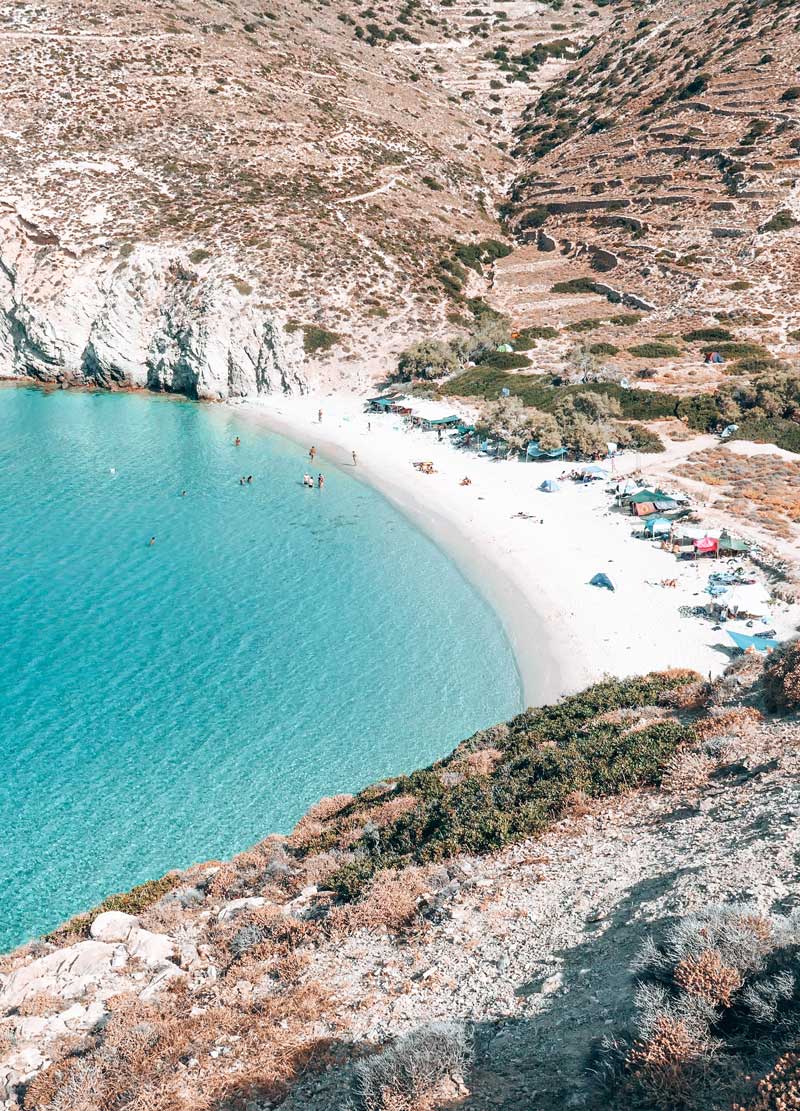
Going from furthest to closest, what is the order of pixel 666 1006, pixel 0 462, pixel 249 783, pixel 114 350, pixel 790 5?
pixel 790 5 < pixel 114 350 < pixel 0 462 < pixel 249 783 < pixel 666 1006

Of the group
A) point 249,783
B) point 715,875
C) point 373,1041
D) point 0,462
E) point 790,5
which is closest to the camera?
point 373,1041

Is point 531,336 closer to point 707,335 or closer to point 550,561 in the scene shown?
point 707,335

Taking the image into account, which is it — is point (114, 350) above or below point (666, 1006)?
above

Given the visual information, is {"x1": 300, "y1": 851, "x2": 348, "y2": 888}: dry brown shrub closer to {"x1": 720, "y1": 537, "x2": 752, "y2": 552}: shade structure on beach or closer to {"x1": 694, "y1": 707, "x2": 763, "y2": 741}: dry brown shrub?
{"x1": 694, "y1": 707, "x2": 763, "y2": 741}: dry brown shrub

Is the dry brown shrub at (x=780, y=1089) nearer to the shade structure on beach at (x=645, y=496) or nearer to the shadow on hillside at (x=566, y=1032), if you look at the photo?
the shadow on hillside at (x=566, y=1032)

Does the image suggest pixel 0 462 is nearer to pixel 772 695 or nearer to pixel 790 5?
pixel 772 695

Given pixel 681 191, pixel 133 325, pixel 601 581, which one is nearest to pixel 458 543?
pixel 601 581

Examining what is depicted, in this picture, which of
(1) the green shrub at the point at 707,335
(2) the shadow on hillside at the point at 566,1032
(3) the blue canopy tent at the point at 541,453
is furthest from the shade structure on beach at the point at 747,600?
(1) the green shrub at the point at 707,335

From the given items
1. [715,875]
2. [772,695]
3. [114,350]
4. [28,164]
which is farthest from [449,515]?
[28,164]
